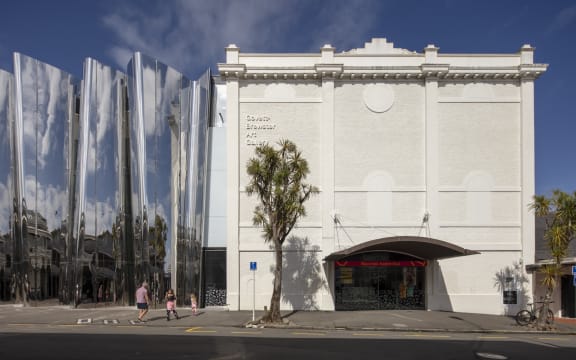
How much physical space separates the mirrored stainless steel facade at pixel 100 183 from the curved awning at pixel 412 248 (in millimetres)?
8159

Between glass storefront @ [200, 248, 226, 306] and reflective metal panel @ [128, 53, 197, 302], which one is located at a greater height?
reflective metal panel @ [128, 53, 197, 302]

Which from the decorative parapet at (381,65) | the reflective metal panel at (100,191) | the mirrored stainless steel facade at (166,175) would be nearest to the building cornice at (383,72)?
the decorative parapet at (381,65)

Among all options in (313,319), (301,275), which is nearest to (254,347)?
(313,319)

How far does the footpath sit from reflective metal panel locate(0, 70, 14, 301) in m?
1.98

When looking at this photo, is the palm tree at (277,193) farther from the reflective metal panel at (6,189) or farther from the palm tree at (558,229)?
the reflective metal panel at (6,189)

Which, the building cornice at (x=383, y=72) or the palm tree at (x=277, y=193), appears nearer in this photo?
the palm tree at (x=277, y=193)

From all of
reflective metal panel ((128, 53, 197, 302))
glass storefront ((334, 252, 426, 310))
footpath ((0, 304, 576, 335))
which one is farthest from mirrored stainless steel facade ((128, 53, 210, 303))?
glass storefront ((334, 252, 426, 310))

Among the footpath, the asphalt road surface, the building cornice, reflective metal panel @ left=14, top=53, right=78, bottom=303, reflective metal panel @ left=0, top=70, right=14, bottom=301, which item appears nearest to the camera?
the asphalt road surface

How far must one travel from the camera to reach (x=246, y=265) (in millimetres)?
22031

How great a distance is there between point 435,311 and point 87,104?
2053cm

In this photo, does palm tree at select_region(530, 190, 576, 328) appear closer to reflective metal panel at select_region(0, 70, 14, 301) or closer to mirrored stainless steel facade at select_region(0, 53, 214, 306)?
mirrored stainless steel facade at select_region(0, 53, 214, 306)

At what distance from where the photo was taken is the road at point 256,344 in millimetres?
10867

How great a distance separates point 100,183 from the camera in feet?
75.1

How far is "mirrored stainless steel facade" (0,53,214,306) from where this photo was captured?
74.1ft
